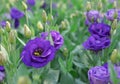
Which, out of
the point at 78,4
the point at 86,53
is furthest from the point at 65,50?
the point at 78,4

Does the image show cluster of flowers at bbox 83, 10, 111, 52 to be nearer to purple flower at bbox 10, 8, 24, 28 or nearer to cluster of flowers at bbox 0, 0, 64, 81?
cluster of flowers at bbox 0, 0, 64, 81

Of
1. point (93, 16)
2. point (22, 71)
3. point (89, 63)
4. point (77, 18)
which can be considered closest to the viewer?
point (22, 71)

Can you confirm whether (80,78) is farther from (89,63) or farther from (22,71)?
(22,71)

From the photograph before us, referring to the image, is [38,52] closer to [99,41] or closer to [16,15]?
[99,41]

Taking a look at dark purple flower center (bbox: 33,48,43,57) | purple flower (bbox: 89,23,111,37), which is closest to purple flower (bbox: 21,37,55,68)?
dark purple flower center (bbox: 33,48,43,57)

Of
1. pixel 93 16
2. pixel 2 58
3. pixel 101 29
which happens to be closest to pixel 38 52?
pixel 2 58

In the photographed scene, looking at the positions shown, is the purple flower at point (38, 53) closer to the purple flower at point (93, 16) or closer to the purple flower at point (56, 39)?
the purple flower at point (56, 39)

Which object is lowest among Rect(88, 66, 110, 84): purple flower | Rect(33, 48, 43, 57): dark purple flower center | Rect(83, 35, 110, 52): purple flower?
Rect(88, 66, 110, 84): purple flower
